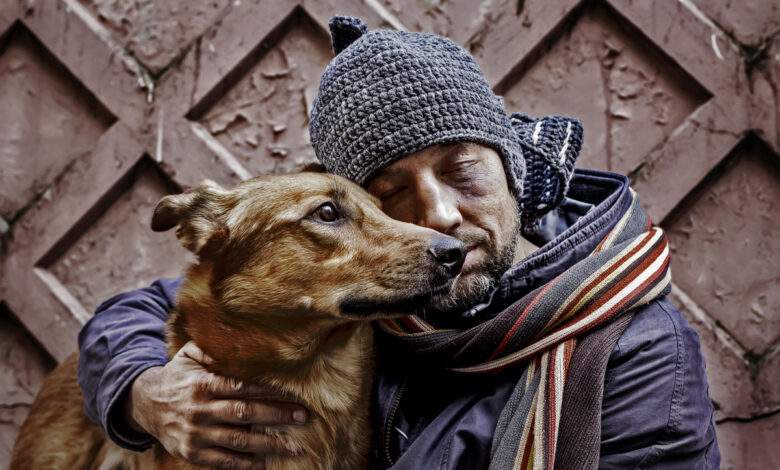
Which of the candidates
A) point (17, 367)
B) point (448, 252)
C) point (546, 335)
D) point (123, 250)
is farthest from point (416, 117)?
point (17, 367)

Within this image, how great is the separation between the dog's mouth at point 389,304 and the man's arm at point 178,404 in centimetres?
31

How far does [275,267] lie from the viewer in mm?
1646

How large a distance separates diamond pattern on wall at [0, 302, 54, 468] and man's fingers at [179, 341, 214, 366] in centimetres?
136

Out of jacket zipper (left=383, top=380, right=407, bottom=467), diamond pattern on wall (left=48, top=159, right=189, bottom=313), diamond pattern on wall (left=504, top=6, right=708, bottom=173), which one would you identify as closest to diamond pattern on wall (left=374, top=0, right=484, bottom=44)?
diamond pattern on wall (left=504, top=6, right=708, bottom=173)

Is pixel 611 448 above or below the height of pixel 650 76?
below

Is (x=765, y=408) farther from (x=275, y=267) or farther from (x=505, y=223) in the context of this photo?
(x=275, y=267)

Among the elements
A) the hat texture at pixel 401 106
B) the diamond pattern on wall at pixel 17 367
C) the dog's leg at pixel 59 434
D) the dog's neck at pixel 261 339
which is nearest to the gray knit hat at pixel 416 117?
the hat texture at pixel 401 106

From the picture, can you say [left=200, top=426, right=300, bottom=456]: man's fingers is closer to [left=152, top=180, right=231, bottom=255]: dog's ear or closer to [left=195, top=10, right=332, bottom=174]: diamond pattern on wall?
[left=152, top=180, right=231, bottom=255]: dog's ear

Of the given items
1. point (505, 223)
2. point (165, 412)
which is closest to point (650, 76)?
point (505, 223)

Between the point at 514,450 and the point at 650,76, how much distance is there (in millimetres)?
1618

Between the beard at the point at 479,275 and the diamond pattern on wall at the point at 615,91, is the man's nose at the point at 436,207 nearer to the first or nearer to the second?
the beard at the point at 479,275

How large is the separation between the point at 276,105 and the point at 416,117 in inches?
43.5

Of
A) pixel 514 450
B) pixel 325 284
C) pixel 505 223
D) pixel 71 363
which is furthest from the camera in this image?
pixel 71 363

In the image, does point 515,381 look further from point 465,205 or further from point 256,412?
point 256,412
